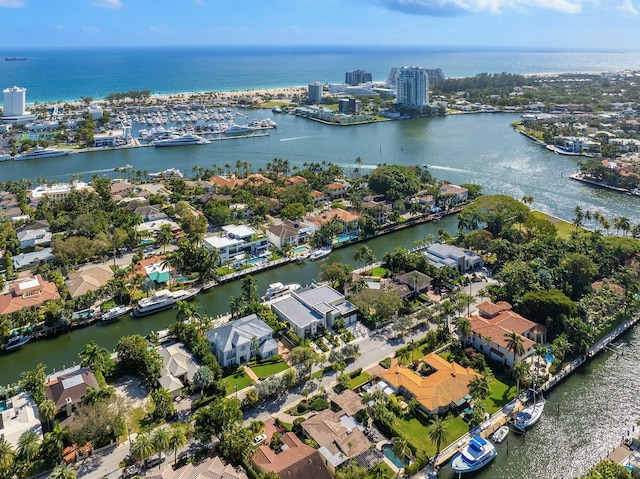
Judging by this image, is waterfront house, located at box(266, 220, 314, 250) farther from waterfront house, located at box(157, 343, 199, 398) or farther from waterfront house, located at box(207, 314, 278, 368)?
waterfront house, located at box(157, 343, 199, 398)

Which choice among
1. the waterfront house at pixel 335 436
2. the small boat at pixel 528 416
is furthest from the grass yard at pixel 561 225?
the waterfront house at pixel 335 436

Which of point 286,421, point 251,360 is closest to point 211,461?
point 286,421

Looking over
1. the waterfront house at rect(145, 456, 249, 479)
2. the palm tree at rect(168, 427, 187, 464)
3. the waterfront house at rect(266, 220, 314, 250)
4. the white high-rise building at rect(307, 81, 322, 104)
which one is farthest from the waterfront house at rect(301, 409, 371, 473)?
the white high-rise building at rect(307, 81, 322, 104)

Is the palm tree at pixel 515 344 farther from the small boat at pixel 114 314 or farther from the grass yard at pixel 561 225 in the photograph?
the small boat at pixel 114 314

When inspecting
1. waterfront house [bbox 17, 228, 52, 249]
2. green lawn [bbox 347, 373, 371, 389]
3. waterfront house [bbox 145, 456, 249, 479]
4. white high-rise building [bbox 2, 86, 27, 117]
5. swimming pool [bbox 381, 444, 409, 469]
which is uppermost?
white high-rise building [bbox 2, 86, 27, 117]

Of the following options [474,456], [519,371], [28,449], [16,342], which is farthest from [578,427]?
[16,342]

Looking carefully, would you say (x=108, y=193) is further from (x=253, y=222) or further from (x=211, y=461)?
(x=211, y=461)
